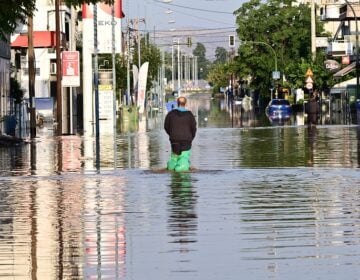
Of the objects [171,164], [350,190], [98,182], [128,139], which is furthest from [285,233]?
[128,139]

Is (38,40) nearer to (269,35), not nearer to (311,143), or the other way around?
(311,143)

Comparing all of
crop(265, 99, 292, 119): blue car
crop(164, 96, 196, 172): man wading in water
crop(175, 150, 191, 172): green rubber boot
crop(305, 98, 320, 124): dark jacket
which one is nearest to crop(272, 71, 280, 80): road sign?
crop(265, 99, 292, 119): blue car

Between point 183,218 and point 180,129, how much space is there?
→ 8.54m

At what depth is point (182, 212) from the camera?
58.1 ft

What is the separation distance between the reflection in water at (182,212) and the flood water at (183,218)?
0.05 ft

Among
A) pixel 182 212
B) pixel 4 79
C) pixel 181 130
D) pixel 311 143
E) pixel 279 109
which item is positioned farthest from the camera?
pixel 279 109

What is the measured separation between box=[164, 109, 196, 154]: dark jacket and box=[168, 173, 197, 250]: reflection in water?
0.73 m

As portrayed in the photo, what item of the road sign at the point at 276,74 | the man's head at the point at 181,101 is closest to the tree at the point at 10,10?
the man's head at the point at 181,101

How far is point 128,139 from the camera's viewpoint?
161 ft

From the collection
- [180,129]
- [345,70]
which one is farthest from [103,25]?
[180,129]

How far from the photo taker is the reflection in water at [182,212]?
47.8ft

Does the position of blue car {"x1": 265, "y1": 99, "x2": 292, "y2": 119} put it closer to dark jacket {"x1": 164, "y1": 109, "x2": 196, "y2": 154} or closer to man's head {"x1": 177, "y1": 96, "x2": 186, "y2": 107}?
man's head {"x1": 177, "y1": 96, "x2": 186, "y2": 107}

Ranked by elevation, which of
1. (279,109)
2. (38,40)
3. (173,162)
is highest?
(38,40)

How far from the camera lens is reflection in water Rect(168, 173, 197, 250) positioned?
14.6 meters
